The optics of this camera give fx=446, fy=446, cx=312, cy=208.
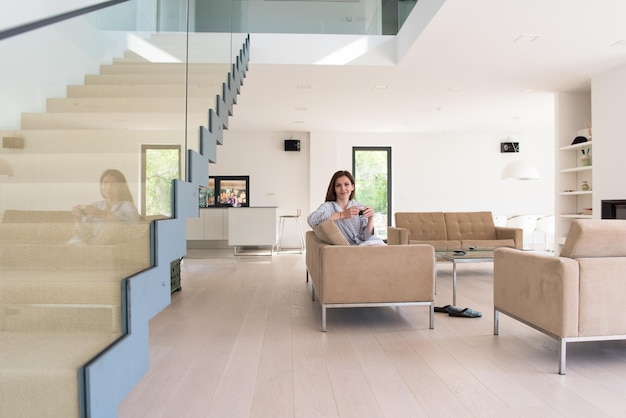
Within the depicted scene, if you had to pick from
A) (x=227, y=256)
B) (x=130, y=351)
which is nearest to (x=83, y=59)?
(x=130, y=351)

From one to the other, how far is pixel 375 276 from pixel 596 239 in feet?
4.68

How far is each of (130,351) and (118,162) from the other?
25.9 inches

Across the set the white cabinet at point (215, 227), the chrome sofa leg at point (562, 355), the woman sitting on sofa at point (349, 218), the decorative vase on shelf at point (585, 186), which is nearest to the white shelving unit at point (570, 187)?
the decorative vase on shelf at point (585, 186)

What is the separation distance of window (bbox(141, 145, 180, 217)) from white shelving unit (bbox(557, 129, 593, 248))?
21.6ft

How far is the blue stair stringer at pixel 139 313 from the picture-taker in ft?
4.04

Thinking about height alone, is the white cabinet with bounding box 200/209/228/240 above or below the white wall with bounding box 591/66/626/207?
below

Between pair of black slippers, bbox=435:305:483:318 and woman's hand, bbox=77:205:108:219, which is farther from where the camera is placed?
pair of black slippers, bbox=435:305:483:318

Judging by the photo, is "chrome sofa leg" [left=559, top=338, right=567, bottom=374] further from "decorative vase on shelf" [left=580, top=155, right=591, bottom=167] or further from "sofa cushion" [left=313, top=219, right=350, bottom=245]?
"decorative vase on shelf" [left=580, top=155, right=591, bottom=167]

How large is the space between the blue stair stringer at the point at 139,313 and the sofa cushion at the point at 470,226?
5.35 metres

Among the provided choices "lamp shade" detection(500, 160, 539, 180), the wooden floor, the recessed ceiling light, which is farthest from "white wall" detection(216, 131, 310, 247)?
the wooden floor

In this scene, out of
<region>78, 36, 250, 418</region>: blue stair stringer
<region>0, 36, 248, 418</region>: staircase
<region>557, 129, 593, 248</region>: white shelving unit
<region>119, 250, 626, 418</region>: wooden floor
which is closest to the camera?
<region>0, 36, 248, 418</region>: staircase

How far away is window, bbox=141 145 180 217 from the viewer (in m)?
1.78

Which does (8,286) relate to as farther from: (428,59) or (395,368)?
(428,59)

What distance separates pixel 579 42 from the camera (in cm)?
494
